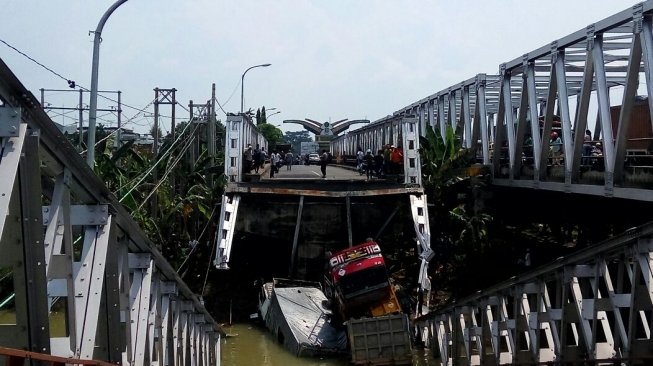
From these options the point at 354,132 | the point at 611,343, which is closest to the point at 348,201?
the point at 611,343

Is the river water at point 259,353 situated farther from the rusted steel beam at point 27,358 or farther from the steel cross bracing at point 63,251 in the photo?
the rusted steel beam at point 27,358

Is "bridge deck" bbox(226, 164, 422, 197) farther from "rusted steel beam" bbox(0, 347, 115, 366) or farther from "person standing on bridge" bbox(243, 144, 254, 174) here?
"rusted steel beam" bbox(0, 347, 115, 366)

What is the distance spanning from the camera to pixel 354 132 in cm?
6919

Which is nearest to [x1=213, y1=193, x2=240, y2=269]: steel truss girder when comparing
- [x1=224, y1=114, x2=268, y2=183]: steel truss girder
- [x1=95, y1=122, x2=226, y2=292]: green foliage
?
[x1=224, y1=114, x2=268, y2=183]: steel truss girder

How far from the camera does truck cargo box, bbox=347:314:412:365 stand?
805 inches

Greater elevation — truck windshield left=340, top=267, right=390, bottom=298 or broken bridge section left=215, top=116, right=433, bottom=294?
broken bridge section left=215, top=116, right=433, bottom=294

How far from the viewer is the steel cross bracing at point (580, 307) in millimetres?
9711

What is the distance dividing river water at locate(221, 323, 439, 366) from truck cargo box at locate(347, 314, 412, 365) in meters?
0.55

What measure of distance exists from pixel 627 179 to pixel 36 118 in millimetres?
15172

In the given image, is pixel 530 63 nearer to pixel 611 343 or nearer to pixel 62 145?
pixel 611 343

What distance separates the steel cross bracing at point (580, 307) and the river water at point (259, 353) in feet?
19.1

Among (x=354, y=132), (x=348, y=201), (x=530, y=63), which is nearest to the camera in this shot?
(x=530, y=63)

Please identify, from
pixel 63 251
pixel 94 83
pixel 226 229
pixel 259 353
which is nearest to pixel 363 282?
pixel 259 353

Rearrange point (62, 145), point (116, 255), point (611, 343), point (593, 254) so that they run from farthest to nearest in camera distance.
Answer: point (611, 343)
point (593, 254)
point (116, 255)
point (62, 145)
